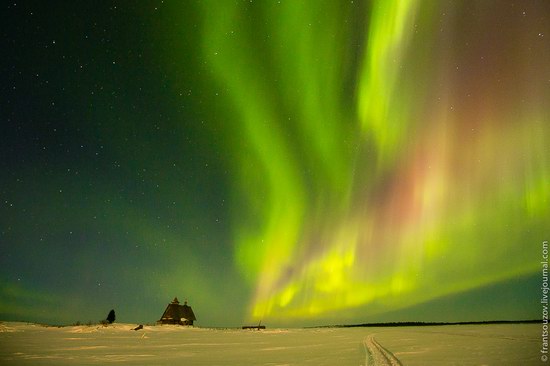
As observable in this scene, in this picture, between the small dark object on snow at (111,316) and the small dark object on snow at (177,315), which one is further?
the small dark object on snow at (177,315)

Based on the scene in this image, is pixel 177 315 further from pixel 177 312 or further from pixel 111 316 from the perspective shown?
pixel 111 316

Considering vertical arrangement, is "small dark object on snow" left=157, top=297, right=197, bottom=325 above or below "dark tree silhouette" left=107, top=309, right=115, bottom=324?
above

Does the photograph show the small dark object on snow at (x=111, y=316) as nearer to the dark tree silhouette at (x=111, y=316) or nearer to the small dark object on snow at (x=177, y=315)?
the dark tree silhouette at (x=111, y=316)

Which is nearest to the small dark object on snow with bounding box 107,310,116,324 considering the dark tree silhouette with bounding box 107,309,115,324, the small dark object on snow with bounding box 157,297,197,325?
the dark tree silhouette with bounding box 107,309,115,324

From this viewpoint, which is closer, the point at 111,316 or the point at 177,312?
the point at 111,316

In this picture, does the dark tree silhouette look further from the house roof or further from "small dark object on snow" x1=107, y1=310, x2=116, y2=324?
the house roof

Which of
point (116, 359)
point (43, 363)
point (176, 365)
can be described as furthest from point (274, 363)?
point (43, 363)

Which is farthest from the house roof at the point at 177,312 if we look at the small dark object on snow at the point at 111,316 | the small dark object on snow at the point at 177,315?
the small dark object on snow at the point at 111,316

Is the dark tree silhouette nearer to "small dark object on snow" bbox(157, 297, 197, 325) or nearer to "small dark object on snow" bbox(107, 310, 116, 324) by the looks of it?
"small dark object on snow" bbox(107, 310, 116, 324)

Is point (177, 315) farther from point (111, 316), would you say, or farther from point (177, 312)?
point (111, 316)

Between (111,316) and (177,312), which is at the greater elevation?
(177,312)

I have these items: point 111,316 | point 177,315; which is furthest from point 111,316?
point 177,315

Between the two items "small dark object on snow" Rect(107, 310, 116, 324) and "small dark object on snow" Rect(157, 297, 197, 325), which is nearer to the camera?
"small dark object on snow" Rect(107, 310, 116, 324)

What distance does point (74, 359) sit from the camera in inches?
549
